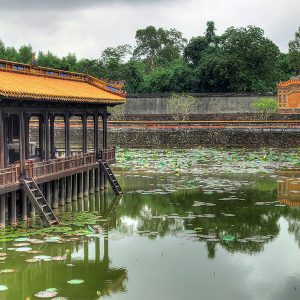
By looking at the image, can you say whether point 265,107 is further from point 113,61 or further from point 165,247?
point 165,247

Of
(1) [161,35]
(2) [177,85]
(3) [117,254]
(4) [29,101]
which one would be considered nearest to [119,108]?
(2) [177,85]

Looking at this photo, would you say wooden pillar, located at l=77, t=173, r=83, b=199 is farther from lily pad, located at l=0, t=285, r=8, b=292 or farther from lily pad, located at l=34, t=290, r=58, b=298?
lily pad, located at l=34, t=290, r=58, b=298

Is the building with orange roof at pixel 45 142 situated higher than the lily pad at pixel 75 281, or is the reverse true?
the building with orange roof at pixel 45 142

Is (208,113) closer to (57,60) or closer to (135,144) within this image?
(135,144)

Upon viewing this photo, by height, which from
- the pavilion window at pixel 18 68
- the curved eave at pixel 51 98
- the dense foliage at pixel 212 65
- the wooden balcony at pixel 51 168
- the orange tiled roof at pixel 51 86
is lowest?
the wooden balcony at pixel 51 168

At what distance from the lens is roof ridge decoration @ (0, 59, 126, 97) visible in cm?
Result: 2234

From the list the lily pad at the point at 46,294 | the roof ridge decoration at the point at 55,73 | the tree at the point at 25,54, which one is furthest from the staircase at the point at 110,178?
the tree at the point at 25,54

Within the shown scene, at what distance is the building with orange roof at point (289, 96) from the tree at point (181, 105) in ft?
30.0

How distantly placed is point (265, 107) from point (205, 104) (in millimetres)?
8125

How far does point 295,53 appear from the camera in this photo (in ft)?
224

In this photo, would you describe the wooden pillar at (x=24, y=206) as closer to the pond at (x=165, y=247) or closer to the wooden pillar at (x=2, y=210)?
the pond at (x=165, y=247)

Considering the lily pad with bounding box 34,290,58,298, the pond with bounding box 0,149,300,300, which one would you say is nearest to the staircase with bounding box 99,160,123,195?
the pond with bounding box 0,149,300,300

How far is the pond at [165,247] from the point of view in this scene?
1378 cm

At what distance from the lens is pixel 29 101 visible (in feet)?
66.8
